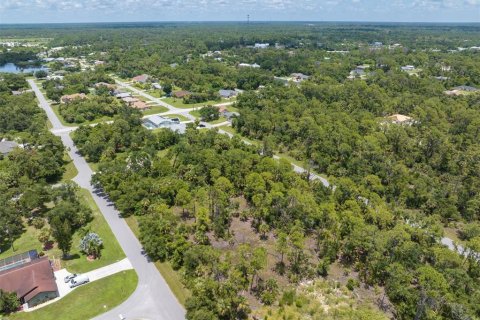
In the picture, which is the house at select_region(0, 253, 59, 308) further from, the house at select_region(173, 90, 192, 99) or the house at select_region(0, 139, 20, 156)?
the house at select_region(173, 90, 192, 99)

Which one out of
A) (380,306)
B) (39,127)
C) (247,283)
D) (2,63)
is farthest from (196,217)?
(2,63)

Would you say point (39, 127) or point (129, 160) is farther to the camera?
point (39, 127)

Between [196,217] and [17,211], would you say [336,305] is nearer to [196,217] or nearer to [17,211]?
[196,217]

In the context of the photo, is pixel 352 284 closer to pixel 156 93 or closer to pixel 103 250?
pixel 103 250

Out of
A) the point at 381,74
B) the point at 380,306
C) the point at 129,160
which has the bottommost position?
the point at 380,306

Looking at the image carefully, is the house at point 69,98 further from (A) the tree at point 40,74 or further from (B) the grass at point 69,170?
(A) the tree at point 40,74

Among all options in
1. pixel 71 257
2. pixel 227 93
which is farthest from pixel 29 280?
pixel 227 93

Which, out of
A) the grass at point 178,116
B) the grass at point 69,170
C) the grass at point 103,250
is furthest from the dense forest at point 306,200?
the grass at point 178,116
